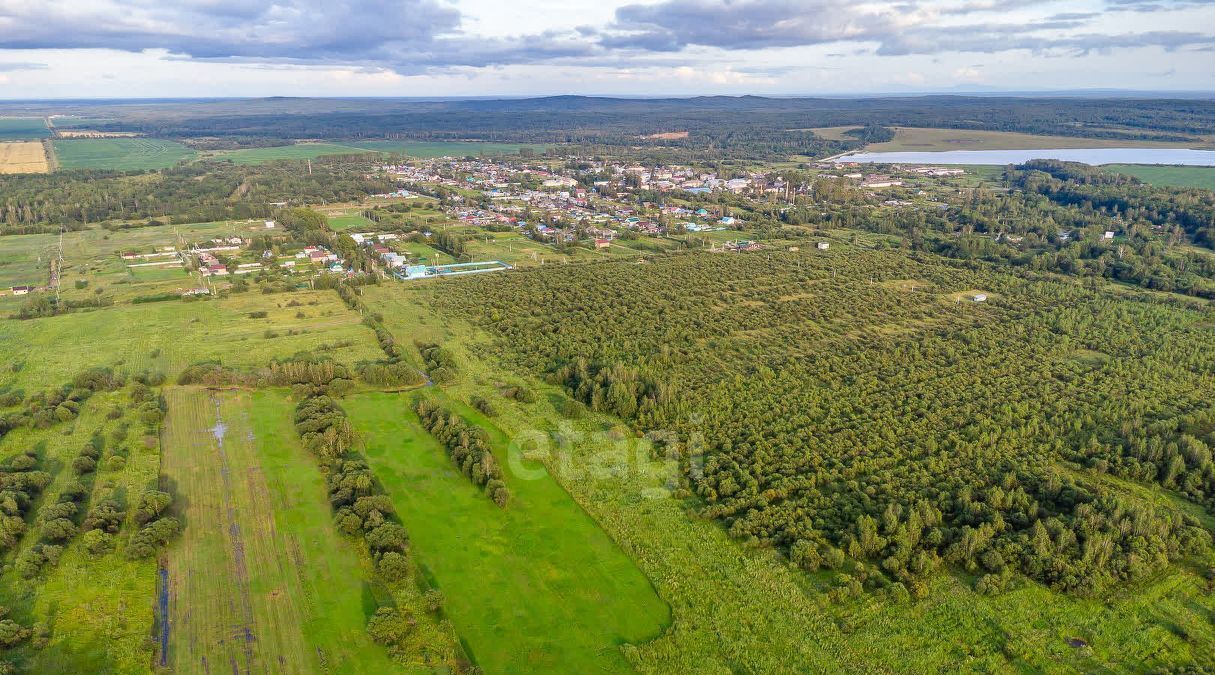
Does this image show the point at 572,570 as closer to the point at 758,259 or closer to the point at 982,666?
the point at 982,666

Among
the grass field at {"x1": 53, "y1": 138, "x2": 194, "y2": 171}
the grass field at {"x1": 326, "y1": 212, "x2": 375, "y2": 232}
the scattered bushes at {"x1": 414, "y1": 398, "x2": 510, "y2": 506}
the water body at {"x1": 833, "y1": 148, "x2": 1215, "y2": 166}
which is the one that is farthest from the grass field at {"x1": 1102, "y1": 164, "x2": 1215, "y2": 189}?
the grass field at {"x1": 53, "y1": 138, "x2": 194, "y2": 171}

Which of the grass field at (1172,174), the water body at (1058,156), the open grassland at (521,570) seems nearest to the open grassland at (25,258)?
the open grassland at (521,570)

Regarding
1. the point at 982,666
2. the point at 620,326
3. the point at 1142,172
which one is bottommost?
the point at 982,666

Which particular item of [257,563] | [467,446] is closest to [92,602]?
[257,563]

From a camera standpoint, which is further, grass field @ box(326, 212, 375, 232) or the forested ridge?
grass field @ box(326, 212, 375, 232)

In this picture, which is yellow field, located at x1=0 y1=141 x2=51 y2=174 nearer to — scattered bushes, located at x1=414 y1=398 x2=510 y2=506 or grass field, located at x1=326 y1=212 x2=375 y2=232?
grass field, located at x1=326 y1=212 x2=375 y2=232

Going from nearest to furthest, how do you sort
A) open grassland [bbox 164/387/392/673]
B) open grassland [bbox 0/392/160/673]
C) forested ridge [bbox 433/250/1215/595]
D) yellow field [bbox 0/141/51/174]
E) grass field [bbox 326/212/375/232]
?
open grassland [bbox 0/392/160/673] → open grassland [bbox 164/387/392/673] → forested ridge [bbox 433/250/1215/595] → grass field [bbox 326/212/375/232] → yellow field [bbox 0/141/51/174]

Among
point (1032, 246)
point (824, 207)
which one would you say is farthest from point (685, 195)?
point (1032, 246)

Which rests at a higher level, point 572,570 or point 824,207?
point 824,207
